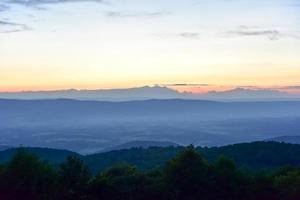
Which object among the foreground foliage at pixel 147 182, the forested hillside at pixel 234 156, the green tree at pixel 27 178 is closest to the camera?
the green tree at pixel 27 178

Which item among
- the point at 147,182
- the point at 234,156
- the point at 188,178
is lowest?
the point at 234,156

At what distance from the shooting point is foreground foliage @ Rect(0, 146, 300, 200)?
2191cm

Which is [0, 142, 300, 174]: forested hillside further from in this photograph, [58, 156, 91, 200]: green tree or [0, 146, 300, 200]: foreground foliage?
[58, 156, 91, 200]: green tree

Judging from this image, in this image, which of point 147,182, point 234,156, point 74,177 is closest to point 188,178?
point 147,182

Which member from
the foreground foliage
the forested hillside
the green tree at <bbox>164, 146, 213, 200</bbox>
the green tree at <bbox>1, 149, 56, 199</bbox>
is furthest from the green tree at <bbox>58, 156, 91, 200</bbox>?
the forested hillside

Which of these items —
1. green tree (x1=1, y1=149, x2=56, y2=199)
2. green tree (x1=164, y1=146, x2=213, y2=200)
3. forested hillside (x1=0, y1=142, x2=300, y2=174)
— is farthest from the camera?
forested hillside (x1=0, y1=142, x2=300, y2=174)

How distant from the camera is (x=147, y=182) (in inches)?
952

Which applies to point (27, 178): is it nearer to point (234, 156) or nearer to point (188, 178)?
point (188, 178)

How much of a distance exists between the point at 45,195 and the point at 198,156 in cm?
702

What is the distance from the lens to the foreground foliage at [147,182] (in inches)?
862

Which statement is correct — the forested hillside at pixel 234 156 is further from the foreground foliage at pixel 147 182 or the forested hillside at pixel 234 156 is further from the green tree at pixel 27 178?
the green tree at pixel 27 178

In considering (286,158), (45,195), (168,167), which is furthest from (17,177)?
(286,158)

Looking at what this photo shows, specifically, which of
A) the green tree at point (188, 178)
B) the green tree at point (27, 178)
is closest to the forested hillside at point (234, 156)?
the green tree at point (188, 178)

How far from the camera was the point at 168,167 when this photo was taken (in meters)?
23.7
